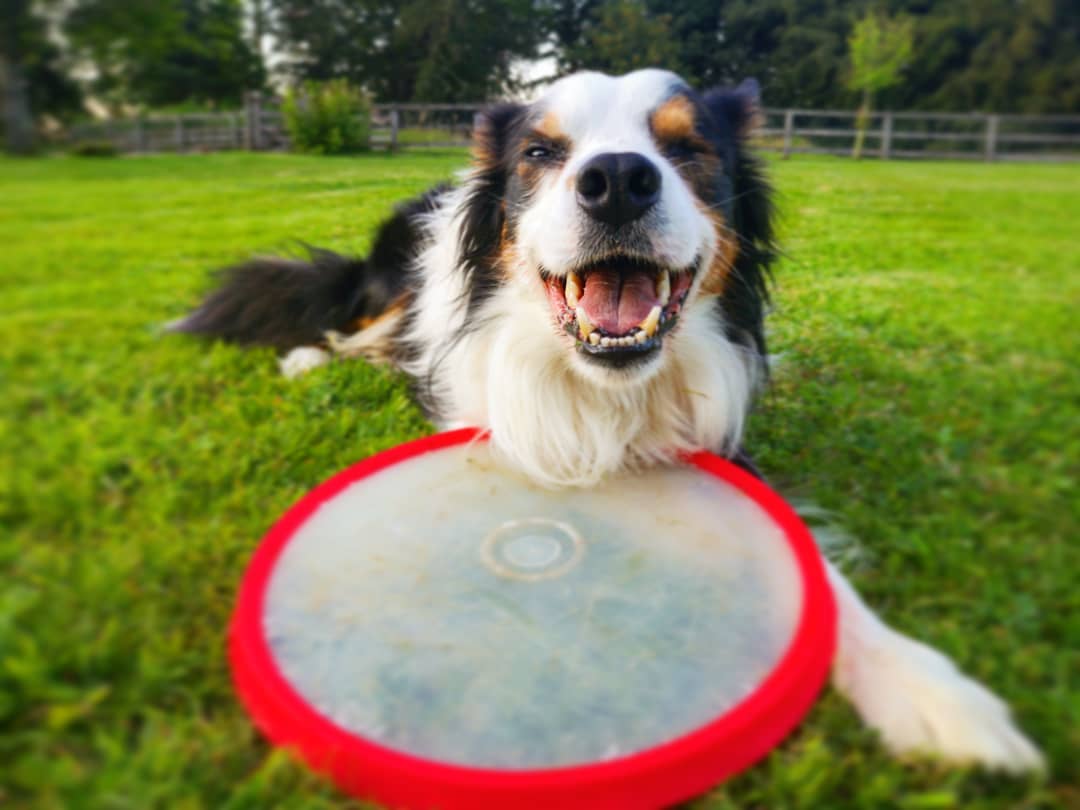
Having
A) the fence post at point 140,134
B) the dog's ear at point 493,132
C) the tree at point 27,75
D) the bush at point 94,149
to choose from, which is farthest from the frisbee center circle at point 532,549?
the fence post at point 140,134

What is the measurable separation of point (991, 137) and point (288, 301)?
621 centimetres

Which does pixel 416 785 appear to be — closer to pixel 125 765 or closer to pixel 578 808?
pixel 578 808

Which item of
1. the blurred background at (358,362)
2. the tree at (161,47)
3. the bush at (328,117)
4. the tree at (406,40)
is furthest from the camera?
the bush at (328,117)

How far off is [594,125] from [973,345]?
2.81 metres

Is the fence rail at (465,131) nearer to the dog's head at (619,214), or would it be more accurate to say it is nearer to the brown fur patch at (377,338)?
the dog's head at (619,214)

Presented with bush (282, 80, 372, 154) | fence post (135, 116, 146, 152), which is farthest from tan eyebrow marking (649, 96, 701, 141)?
bush (282, 80, 372, 154)

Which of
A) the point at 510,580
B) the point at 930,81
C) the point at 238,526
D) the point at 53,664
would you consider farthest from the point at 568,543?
the point at 930,81

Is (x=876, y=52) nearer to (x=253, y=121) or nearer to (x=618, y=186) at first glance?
(x=253, y=121)

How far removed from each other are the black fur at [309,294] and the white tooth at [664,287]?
1904 mm

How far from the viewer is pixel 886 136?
11477 mm

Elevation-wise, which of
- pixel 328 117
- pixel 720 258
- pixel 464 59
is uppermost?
pixel 464 59

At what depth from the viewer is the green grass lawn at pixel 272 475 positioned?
1503 millimetres

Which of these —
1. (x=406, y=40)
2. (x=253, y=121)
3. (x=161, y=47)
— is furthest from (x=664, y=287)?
(x=253, y=121)

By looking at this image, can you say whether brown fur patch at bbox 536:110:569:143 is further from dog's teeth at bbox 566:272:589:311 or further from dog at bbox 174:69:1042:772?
dog's teeth at bbox 566:272:589:311
